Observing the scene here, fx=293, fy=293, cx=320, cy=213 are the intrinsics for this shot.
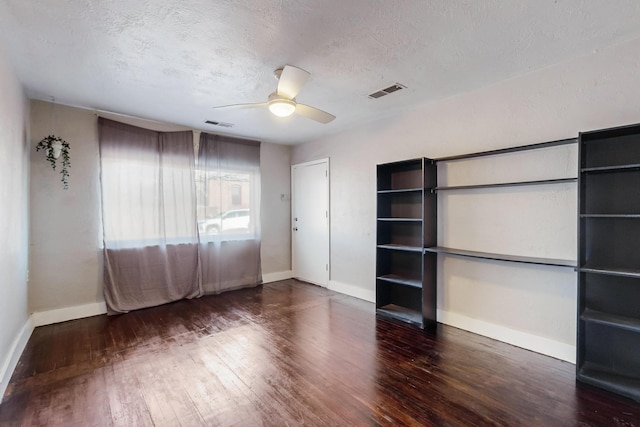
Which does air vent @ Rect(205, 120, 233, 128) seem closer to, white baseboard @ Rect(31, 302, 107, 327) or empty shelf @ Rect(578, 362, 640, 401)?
white baseboard @ Rect(31, 302, 107, 327)

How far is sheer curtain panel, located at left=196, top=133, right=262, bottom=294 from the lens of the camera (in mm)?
4508

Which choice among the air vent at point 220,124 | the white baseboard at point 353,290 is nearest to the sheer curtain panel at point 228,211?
the air vent at point 220,124

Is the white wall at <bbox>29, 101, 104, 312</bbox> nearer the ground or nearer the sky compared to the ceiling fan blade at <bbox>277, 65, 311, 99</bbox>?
nearer the ground

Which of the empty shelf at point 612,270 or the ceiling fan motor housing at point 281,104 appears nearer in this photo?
the empty shelf at point 612,270

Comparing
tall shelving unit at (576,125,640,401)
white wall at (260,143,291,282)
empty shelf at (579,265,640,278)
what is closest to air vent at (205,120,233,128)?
white wall at (260,143,291,282)

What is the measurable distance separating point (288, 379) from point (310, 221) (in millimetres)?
3159

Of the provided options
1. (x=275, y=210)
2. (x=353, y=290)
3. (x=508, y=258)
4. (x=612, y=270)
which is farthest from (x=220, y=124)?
(x=612, y=270)

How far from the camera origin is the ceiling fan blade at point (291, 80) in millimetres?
2215

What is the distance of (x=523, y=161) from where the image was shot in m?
2.74

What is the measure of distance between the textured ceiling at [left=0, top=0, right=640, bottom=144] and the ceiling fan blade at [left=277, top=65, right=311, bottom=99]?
0.19 meters

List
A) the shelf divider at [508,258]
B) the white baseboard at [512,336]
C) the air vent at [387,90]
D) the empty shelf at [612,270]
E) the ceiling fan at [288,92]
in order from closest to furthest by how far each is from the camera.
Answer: the empty shelf at [612,270]
the ceiling fan at [288,92]
the shelf divider at [508,258]
the white baseboard at [512,336]
the air vent at [387,90]

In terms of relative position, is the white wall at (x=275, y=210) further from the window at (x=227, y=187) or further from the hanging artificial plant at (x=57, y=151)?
the hanging artificial plant at (x=57, y=151)

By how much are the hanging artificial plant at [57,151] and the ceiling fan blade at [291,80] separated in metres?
2.75

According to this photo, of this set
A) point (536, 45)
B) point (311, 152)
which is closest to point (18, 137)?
point (311, 152)
